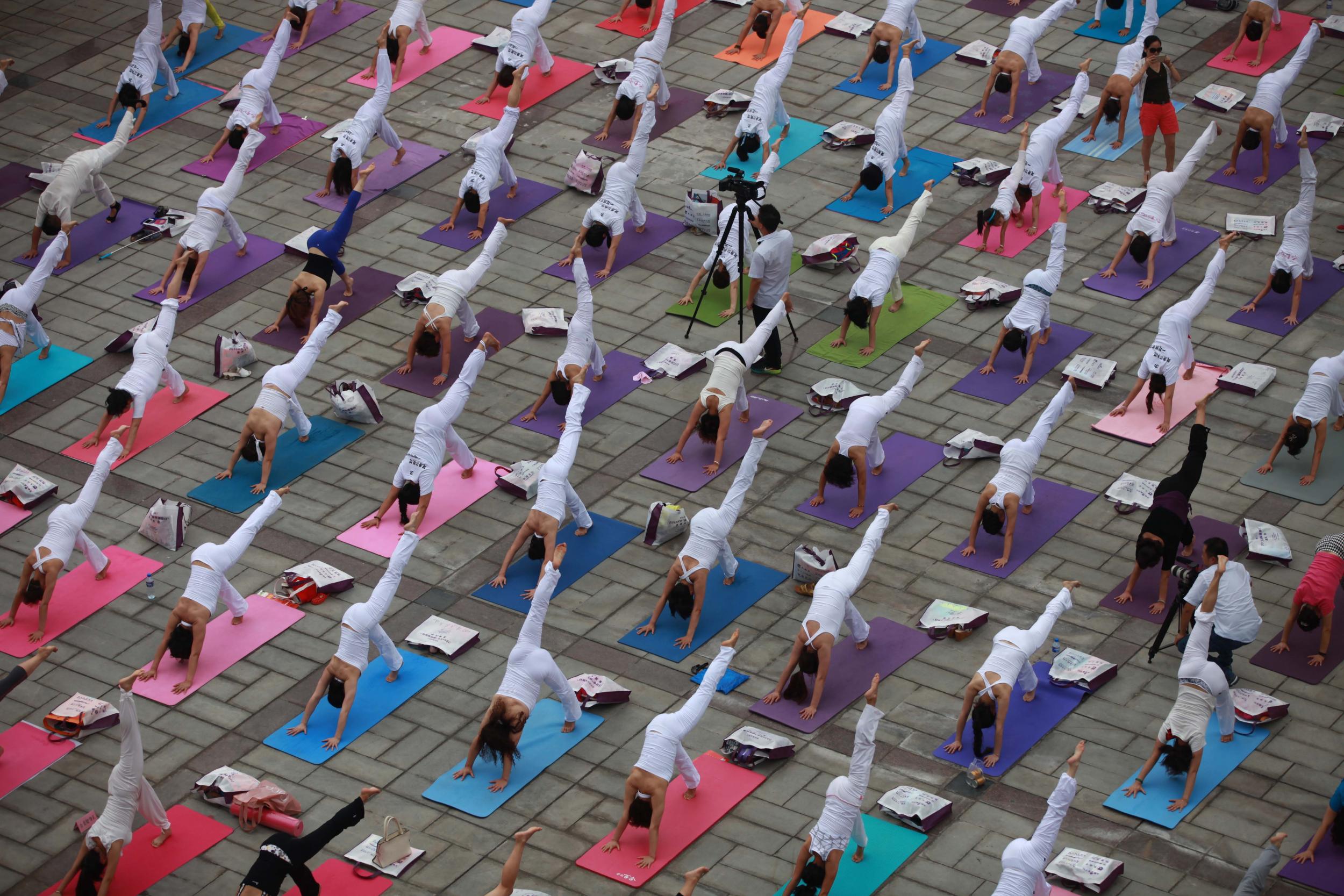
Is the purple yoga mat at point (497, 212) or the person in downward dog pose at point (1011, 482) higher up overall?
the purple yoga mat at point (497, 212)

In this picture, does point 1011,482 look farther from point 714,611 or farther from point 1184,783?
point 1184,783

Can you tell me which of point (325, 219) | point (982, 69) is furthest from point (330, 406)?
point (982, 69)

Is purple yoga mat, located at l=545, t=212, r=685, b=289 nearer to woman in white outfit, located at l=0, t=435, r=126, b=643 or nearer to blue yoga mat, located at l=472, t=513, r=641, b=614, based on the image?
blue yoga mat, located at l=472, t=513, r=641, b=614

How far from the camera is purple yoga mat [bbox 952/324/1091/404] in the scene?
2319 cm

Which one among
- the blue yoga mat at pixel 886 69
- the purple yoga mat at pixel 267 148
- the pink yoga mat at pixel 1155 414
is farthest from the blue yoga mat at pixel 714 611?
the blue yoga mat at pixel 886 69

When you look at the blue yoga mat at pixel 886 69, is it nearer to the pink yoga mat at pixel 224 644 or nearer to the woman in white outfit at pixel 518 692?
the woman in white outfit at pixel 518 692

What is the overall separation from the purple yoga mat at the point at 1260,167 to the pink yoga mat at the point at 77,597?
15593 mm

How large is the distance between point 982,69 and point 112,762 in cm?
1737

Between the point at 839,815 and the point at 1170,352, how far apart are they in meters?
8.24

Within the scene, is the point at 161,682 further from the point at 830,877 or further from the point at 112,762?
the point at 830,877

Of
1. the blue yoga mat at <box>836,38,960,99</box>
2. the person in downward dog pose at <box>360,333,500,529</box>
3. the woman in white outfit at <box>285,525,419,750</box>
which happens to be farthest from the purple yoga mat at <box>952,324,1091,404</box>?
the woman in white outfit at <box>285,525,419,750</box>

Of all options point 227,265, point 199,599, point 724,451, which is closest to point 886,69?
point 724,451

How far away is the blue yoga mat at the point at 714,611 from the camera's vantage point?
1991cm

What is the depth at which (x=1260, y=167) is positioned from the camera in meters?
27.0
